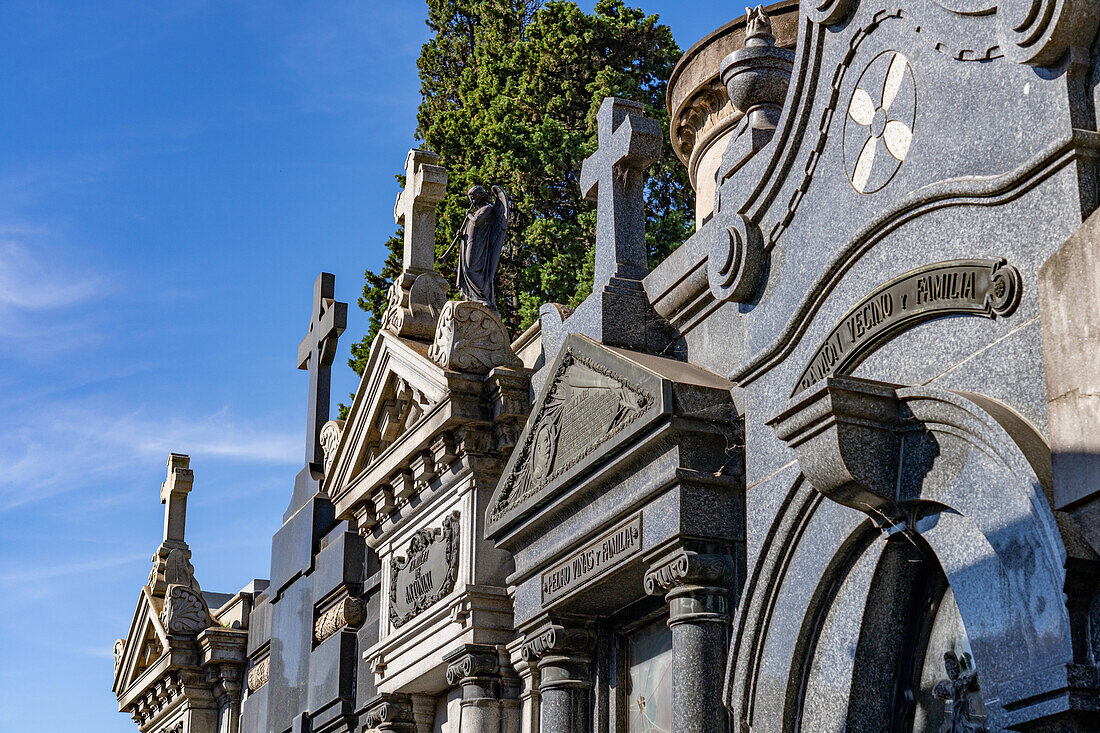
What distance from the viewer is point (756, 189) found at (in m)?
7.46

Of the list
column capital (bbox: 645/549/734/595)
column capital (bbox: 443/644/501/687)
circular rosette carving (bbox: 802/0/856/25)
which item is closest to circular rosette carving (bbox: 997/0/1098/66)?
circular rosette carving (bbox: 802/0/856/25)

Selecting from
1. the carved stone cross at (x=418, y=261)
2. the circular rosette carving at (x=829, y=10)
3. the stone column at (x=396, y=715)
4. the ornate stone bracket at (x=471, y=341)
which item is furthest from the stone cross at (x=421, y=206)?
the circular rosette carving at (x=829, y=10)

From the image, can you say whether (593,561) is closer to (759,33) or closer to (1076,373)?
(759,33)

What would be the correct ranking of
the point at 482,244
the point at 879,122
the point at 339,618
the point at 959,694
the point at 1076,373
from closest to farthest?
the point at 1076,373 → the point at 959,694 → the point at 879,122 → the point at 482,244 → the point at 339,618

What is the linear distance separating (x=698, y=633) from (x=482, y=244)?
4.91 m

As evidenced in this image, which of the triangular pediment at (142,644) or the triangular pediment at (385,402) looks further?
the triangular pediment at (142,644)

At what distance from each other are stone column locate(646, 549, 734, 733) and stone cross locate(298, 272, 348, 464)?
760cm

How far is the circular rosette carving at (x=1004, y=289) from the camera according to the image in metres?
5.50

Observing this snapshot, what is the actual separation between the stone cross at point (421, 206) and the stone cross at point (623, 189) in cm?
344

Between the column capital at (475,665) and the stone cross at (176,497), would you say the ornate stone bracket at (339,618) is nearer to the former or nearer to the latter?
the column capital at (475,665)

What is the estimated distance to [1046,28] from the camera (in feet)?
17.9

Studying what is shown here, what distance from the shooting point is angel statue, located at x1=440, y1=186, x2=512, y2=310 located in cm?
1128

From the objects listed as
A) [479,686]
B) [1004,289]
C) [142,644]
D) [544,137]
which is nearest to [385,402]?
[479,686]

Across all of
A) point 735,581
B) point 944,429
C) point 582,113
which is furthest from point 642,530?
point 582,113
